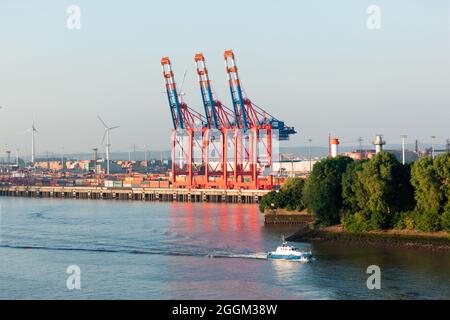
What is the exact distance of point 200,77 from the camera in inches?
1505

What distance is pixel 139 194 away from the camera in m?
A: 42.7

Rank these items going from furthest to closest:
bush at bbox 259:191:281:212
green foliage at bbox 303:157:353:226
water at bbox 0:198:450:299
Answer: bush at bbox 259:191:281:212 < green foliage at bbox 303:157:353:226 < water at bbox 0:198:450:299

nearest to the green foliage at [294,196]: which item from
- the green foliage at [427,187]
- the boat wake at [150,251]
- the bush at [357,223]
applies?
the bush at [357,223]

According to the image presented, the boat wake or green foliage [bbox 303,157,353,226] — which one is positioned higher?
green foliage [bbox 303,157,353,226]

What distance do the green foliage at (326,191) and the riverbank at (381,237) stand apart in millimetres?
473

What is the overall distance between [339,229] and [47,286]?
8.28 meters

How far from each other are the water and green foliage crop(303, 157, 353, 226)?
56.1 inches

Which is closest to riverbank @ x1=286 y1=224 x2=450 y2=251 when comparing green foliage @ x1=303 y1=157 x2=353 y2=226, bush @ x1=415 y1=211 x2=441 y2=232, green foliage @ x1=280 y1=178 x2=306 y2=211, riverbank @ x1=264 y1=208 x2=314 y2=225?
bush @ x1=415 y1=211 x2=441 y2=232

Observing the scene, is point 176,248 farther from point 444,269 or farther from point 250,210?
point 250,210

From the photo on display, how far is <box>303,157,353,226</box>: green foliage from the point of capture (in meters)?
20.4

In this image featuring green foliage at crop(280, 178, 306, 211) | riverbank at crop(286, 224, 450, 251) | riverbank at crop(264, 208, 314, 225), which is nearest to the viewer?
riverbank at crop(286, 224, 450, 251)

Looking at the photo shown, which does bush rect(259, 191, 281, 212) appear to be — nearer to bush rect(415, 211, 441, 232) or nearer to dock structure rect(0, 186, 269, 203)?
bush rect(415, 211, 441, 232)

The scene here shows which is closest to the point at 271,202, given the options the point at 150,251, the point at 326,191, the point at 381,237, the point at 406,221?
the point at 326,191
